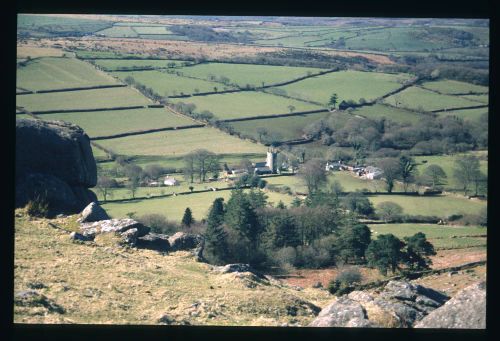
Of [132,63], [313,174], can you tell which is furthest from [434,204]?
[132,63]

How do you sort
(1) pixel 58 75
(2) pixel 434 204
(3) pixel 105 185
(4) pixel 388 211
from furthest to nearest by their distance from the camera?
(1) pixel 58 75, (3) pixel 105 185, (2) pixel 434 204, (4) pixel 388 211

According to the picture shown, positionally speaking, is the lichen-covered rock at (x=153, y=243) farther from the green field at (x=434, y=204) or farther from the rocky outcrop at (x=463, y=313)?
the green field at (x=434, y=204)

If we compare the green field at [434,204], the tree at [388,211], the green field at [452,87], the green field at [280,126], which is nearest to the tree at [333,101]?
the green field at [280,126]

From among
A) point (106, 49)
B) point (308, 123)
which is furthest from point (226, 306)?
point (106, 49)

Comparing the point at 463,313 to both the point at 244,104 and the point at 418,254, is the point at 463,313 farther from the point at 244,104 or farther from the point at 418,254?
the point at 244,104

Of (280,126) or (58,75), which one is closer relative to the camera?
(280,126)

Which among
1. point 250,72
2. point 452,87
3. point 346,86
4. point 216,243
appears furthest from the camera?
point 250,72

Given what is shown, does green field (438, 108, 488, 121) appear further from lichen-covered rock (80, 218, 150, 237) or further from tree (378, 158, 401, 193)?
lichen-covered rock (80, 218, 150, 237)
